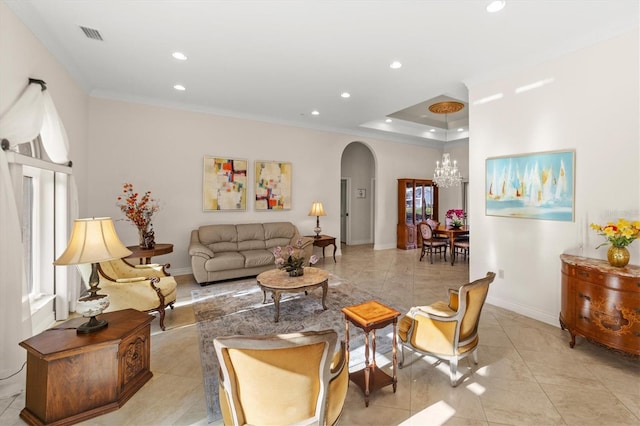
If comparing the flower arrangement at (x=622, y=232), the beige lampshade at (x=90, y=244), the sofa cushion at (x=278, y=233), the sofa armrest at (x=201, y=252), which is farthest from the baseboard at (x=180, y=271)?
the flower arrangement at (x=622, y=232)

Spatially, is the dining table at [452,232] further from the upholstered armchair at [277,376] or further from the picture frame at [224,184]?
the upholstered armchair at [277,376]

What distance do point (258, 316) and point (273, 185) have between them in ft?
11.1

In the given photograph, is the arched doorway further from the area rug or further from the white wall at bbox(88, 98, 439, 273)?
the area rug

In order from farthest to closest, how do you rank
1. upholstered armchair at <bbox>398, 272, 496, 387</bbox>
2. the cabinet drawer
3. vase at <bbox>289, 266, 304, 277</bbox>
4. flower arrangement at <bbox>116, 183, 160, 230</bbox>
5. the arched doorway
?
the arched doorway
flower arrangement at <bbox>116, 183, 160, 230</bbox>
vase at <bbox>289, 266, 304, 277</bbox>
the cabinet drawer
upholstered armchair at <bbox>398, 272, 496, 387</bbox>

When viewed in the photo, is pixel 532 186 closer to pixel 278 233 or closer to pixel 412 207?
pixel 278 233

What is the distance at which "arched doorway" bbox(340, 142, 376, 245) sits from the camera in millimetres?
9203

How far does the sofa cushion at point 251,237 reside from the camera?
5640 millimetres

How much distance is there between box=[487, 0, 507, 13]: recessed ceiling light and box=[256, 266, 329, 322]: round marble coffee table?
11.0ft

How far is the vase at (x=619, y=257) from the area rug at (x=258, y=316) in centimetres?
217

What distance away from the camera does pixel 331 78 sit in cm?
421

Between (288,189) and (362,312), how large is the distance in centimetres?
466

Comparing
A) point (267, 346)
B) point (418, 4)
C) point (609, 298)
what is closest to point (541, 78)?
point (418, 4)

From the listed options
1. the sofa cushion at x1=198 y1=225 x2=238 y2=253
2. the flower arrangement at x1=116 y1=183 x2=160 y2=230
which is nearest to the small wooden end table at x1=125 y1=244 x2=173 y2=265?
the flower arrangement at x1=116 y1=183 x2=160 y2=230

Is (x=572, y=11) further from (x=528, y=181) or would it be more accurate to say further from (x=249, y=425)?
(x=249, y=425)
